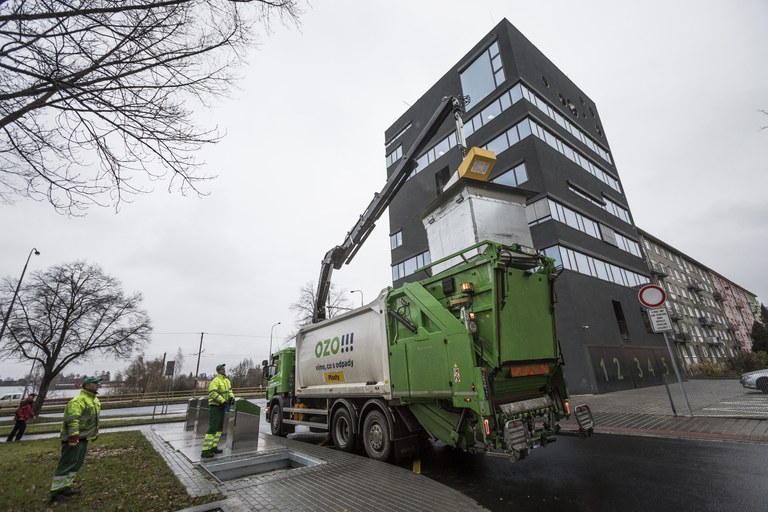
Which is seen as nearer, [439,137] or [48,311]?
[48,311]

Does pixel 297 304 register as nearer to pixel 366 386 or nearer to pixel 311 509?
pixel 366 386

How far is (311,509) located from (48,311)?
2689 centimetres

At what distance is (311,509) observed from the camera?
3844mm

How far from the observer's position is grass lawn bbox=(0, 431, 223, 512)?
411 cm

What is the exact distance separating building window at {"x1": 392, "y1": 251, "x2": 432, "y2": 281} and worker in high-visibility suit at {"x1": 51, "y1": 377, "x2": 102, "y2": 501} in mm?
20061

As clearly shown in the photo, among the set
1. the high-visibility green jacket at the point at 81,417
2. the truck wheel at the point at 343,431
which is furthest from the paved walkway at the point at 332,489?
the high-visibility green jacket at the point at 81,417

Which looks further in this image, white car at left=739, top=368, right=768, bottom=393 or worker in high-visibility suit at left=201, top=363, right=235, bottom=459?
white car at left=739, top=368, right=768, bottom=393

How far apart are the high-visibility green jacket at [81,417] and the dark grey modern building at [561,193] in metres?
16.1

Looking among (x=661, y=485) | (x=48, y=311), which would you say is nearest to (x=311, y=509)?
(x=661, y=485)

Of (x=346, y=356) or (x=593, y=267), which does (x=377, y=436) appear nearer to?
(x=346, y=356)

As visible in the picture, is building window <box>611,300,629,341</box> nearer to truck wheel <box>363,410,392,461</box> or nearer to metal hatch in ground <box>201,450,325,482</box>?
truck wheel <box>363,410,392,461</box>

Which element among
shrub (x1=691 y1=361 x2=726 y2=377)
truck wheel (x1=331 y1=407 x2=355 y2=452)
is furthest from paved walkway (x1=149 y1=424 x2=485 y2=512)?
shrub (x1=691 y1=361 x2=726 y2=377)

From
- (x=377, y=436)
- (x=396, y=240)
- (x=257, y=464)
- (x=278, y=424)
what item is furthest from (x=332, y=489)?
(x=396, y=240)

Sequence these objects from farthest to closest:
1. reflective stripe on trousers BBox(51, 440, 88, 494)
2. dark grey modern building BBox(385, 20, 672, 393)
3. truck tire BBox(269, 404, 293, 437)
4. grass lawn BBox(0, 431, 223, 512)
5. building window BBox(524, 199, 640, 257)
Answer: building window BBox(524, 199, 640, 257)
dark grey modern building BBox(385, 20, 672, 393)
truck tire BBox(269, 404, 293, 437)
reflective stripe on trousers BBox(51, 440, 88, 494)
grass lawn BBox(0, 431, 223, 512)
